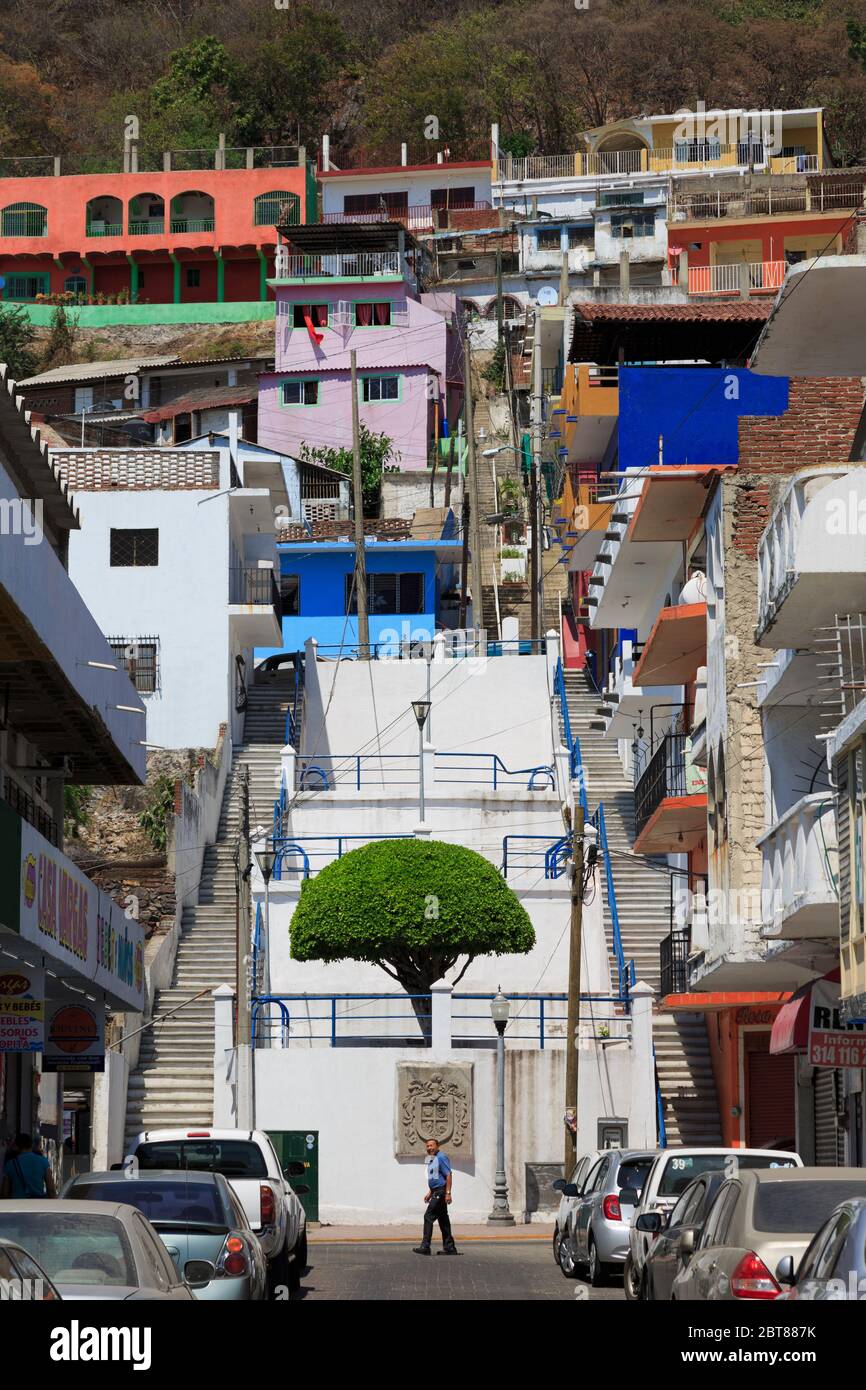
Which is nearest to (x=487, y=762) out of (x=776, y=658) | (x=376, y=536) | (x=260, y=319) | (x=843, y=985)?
(x=376, y=536)

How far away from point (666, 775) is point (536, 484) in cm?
2942

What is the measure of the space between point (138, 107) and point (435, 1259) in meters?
94.7

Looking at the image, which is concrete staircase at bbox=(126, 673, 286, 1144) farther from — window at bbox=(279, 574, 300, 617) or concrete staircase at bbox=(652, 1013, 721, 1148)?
window at bbox=(279, 574, 300, 617)

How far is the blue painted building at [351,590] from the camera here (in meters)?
65.6

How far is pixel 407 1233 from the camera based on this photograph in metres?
31.3

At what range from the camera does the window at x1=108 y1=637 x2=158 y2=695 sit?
5238 centimetres

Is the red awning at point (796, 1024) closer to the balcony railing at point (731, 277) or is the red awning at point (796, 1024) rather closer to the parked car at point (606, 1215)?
the parked car at point (606, 1215)

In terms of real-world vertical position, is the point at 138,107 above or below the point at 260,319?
above

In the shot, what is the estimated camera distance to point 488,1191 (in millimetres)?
32344

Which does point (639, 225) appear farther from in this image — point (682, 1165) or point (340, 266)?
point (682, 1165)

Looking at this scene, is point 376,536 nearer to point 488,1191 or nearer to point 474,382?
point 474,382

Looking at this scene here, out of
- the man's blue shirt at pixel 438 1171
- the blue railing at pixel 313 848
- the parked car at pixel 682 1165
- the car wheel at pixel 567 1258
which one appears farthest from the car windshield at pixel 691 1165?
the blue railing at pixel 313 848

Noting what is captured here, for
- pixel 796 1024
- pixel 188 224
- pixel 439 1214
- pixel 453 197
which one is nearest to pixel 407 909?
pixel 439 1214
